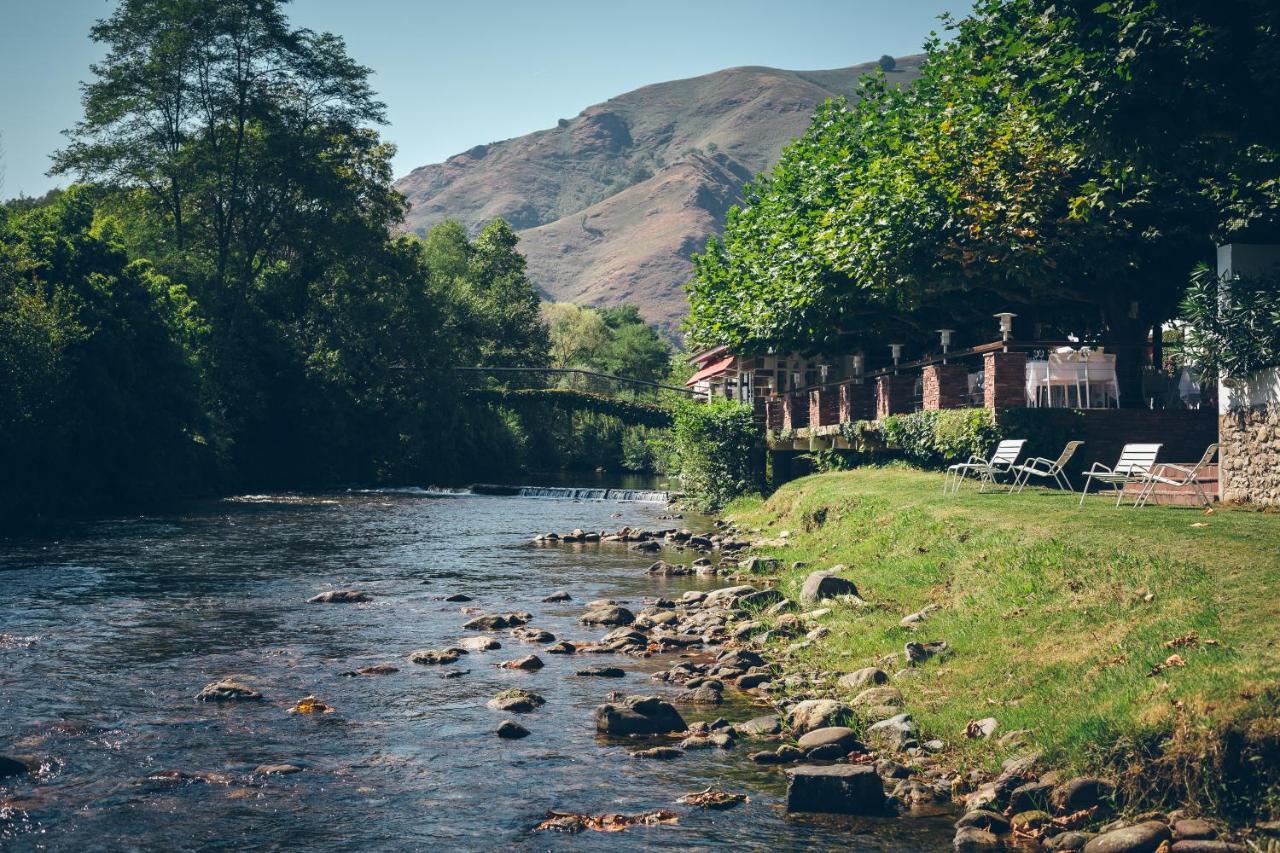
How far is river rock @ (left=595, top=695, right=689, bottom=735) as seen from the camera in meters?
10.6

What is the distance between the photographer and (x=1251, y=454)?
17172 millimetres

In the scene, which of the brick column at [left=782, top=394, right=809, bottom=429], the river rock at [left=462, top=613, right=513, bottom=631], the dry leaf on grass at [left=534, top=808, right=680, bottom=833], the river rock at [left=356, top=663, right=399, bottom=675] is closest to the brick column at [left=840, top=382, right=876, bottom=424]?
the brick column at [left=782, top=394, right=809, bottom=429]

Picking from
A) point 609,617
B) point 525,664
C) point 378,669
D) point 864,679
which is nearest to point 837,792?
point 864,679

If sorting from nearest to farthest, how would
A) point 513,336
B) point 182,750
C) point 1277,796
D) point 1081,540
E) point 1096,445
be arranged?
point 1277,796 < point 182,750 < point 1081,540 < point 1096,445 < point 513,336

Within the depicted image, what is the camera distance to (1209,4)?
12.9 meters

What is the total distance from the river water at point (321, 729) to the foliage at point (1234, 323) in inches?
385

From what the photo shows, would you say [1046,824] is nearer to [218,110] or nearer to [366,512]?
[366,512]

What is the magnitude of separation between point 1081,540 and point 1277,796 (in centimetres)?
582

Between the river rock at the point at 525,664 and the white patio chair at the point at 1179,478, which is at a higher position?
the white patio chair at the point at 1179,478

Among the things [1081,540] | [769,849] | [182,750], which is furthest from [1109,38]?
[182,750]

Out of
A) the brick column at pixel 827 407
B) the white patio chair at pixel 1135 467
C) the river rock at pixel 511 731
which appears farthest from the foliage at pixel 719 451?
the river rock at pixel 511 731

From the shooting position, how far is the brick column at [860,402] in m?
31.7

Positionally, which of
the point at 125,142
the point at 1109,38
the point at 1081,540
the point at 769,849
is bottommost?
the point at 769,849

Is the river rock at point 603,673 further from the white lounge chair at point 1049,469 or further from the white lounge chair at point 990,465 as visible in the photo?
the white lounge chair at point 1049,469
